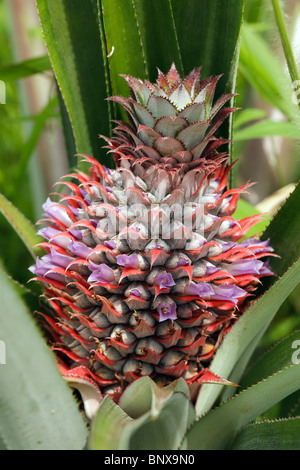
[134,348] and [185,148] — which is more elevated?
[185,148]

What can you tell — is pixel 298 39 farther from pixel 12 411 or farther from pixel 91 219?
pixel 12 411

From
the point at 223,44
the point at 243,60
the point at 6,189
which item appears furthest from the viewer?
the point at 6,189

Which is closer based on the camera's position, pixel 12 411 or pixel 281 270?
pixel 12 411

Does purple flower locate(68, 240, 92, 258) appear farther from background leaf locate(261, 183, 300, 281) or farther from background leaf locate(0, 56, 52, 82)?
background leaf locate(0, 56, 52, 82)

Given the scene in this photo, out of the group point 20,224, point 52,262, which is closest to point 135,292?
point 52,262

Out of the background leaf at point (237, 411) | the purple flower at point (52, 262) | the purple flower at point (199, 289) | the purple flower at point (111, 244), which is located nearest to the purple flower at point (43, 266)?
the purple flower at point (52, 262)

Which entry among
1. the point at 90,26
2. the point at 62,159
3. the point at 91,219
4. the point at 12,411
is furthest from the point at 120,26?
the point at 62,159
